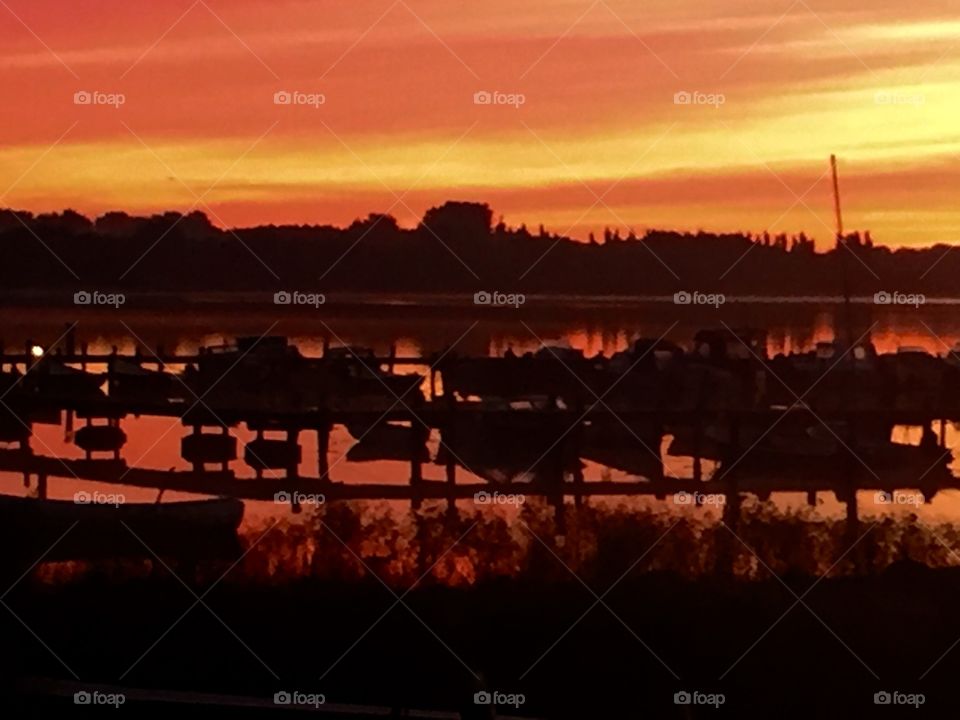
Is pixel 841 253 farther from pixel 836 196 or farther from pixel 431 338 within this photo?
pixel 431 338

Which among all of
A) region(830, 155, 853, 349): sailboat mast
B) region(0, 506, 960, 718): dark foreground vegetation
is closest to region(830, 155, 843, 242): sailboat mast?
region(830, 155, 853, 349): sailboat mast

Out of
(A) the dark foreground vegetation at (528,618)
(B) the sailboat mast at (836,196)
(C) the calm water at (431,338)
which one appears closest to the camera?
(A) the dark foreground vegetation at (528,618)

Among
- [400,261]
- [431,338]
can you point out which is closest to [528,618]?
[400,261]

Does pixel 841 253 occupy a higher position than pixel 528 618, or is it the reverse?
pixel 841 253

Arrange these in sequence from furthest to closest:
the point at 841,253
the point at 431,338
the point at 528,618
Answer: the point at 431,338 → the point at 841,253 → the point at 528,618

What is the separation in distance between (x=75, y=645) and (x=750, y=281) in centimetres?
592

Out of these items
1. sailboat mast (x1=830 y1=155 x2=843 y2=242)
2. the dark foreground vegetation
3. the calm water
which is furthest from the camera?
the calm water

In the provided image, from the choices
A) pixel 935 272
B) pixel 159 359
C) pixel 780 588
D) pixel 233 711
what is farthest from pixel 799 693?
pixel 159 359

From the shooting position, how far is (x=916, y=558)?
1034cm

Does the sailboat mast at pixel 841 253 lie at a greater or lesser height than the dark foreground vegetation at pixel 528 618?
greater

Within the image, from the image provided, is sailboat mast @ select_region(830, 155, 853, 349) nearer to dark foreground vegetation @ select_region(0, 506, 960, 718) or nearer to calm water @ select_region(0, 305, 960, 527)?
calm water @ select_region(0, 305, 960, 527)

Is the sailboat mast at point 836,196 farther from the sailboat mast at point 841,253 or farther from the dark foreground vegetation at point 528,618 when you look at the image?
the dark foreground vegetation at point 528,618

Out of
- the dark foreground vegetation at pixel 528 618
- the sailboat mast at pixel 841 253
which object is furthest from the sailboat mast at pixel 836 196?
the dark foreground vegetation at pixel 528 618

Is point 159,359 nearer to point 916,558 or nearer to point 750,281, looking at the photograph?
point 750,281
